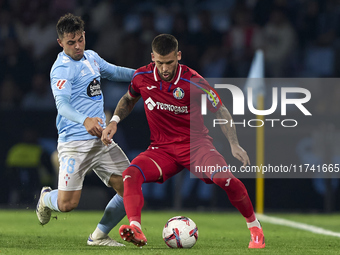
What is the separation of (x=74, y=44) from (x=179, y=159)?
4.98 feet

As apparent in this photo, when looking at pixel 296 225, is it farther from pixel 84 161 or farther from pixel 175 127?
pixel 84 161

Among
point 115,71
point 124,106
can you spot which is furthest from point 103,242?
point 115,71

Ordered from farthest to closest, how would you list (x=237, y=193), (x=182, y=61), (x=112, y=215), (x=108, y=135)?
(x=182, y=61) < (x=112, y=215) < (x=237, y=193) < (x=108, y=135)

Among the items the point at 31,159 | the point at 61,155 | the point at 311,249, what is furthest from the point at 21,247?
the point at 31,159

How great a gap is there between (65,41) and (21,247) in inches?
78.6

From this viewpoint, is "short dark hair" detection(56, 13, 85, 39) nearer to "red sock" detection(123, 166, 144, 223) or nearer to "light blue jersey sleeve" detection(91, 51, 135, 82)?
"light blue jersey sleeve" detection(91, 51, 135, 82)

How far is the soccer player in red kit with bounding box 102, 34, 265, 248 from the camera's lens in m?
5.95

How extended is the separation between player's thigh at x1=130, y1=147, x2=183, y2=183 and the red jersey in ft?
0.52

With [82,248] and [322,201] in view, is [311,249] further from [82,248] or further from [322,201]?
[322,201]

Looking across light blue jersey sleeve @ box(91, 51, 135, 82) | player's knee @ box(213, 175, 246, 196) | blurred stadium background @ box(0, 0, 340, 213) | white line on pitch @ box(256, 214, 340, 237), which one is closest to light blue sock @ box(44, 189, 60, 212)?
light blue jersey sleeve @ box(91, 51, 135, 82)

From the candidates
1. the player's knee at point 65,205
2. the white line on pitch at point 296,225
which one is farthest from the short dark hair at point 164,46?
the white line on pitch at point 296,225

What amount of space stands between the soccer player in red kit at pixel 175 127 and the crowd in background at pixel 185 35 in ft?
20.5

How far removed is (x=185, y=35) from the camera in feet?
43.9

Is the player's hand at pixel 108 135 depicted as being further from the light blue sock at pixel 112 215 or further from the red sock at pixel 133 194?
the light blue sock at pixel 112 215
